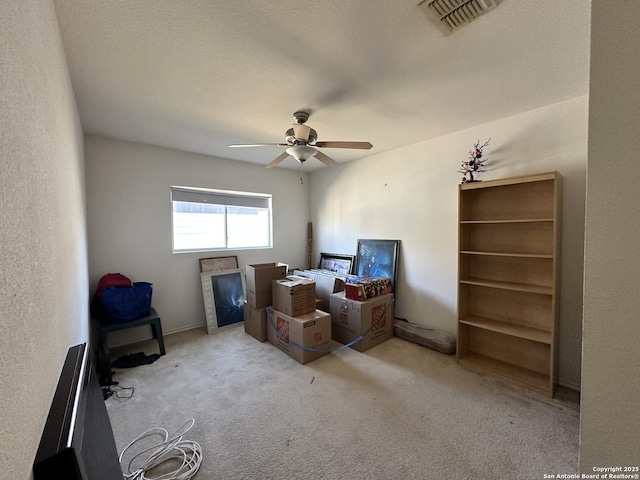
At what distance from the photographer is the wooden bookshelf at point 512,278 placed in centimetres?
228

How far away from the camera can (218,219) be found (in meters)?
4.03

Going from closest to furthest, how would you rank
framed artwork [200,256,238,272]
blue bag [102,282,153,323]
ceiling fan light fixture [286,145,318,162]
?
1. ceiling fan light fixture [286,145,318,162]
2. blue bag [102,282,153,323]
3. framed artwork [200,256,238,272]

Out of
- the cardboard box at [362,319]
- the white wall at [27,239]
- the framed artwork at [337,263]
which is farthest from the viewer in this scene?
the framed artwork at [337,263]

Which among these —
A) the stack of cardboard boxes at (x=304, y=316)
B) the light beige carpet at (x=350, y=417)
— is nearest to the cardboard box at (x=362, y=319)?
the stack of cardboard boxes at (x=304, y=316)

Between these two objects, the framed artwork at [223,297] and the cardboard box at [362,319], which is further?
the framed artwork at [223,297]

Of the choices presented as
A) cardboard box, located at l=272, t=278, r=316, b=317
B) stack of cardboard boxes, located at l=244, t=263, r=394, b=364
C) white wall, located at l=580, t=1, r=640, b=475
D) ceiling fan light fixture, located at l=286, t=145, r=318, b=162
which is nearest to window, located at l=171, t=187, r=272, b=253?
stack of cardboard boxes, located at l=244, t=263, r=394, b=364

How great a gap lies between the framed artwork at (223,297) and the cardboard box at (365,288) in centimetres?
174

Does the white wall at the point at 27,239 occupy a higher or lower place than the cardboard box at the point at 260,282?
higher

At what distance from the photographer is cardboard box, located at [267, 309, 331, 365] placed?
8.93 feet

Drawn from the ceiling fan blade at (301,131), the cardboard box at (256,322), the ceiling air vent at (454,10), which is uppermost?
the ceiling air vent at (454,10)

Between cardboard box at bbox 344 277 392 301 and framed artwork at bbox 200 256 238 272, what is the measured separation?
189cm

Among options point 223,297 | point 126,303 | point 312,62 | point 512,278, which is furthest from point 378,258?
point 126,303

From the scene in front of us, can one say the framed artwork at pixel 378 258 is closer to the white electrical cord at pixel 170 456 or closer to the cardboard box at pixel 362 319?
the cardboard box at pixel 362 319

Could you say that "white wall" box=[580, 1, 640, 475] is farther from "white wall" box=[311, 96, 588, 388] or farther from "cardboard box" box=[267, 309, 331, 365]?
"cardboard box" box=[267, 309, 331, 365]
